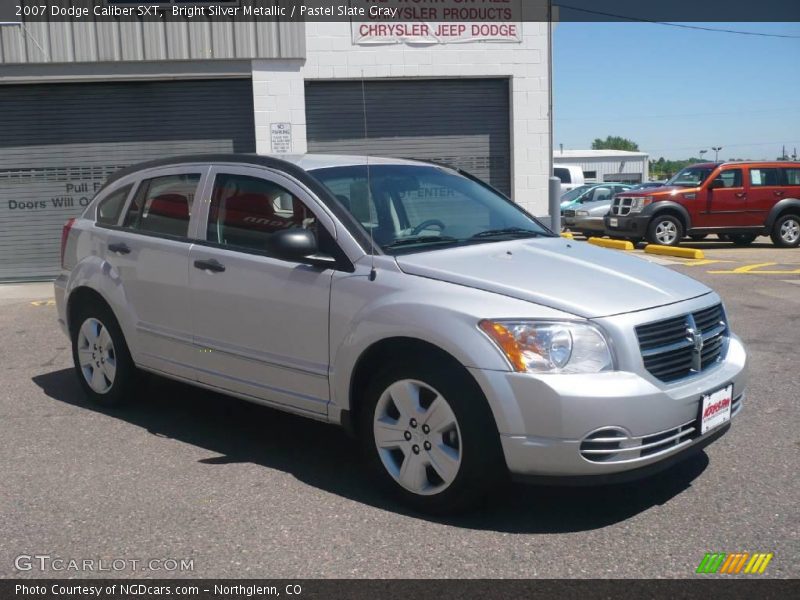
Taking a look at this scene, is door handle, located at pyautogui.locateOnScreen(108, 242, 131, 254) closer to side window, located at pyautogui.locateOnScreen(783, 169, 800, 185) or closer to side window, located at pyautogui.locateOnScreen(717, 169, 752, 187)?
side window, located at pyautogui.locateOnScreen(717, 169, 752, 187)

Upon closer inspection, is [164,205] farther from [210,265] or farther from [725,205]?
[725,205]

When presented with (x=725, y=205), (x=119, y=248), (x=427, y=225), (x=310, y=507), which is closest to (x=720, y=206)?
(x=725, y=205)

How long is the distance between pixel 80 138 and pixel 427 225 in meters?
10.5

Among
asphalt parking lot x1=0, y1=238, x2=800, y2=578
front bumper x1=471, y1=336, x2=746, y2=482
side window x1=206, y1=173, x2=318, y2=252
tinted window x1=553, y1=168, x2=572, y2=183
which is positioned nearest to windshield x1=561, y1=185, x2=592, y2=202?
tinted window x1=553, y1=168, x2=572, y2=183

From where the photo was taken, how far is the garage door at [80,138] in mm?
13430

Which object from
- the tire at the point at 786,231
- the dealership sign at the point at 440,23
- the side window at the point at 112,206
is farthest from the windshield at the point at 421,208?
the tire at the point at 786,231

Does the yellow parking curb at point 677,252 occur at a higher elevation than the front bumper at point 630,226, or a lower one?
lower

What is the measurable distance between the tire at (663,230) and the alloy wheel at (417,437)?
14.6m

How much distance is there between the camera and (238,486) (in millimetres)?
4414

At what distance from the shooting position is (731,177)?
17.9 meters

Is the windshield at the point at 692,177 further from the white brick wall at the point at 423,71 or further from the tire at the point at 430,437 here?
the tire at the point at 430,437
